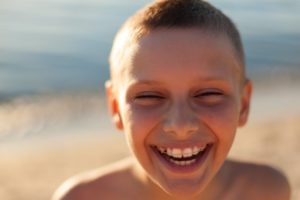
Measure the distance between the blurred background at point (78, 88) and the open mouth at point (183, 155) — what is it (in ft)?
7.71

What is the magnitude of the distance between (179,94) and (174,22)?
10.5 inches

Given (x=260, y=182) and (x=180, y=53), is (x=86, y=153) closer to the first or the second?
(x=260, y=182)

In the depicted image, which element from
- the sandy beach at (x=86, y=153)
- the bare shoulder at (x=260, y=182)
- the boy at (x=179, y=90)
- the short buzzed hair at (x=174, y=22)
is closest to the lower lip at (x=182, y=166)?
the boy at (x=179, y=90)

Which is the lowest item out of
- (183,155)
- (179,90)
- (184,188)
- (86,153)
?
(86,153)

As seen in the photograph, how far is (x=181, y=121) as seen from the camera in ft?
7.59

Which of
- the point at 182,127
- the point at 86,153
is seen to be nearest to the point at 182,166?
the point at 182,127

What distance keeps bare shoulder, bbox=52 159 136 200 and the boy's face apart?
1.60 feet

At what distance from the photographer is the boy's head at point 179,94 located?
2361 mm

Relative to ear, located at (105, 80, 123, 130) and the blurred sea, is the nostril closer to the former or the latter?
ear, located at (105, 80, 123, 130)

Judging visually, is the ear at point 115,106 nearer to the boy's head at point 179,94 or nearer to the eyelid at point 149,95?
the boy's head at point 179,94

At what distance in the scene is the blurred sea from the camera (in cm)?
686

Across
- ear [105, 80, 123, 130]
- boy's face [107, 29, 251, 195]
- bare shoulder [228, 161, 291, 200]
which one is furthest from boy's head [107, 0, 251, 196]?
bare shoulder [228, 161, 291, 200]

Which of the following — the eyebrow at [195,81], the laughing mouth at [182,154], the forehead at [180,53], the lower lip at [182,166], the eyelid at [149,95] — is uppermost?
the forehead at [180,53]

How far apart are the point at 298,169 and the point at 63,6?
694cm
